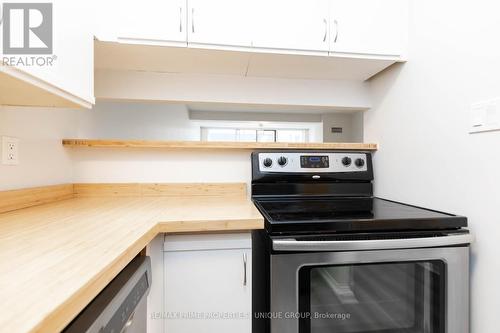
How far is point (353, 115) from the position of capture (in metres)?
2.00

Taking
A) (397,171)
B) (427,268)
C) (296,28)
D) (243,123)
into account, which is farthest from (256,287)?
(243,123)

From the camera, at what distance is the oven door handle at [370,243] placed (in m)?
0.88

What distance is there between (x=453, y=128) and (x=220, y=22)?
1.12 meters

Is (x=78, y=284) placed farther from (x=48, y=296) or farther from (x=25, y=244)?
(x=25, y=244)

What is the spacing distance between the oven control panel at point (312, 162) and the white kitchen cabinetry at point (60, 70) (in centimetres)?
90

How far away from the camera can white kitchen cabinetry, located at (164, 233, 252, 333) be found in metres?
0.92

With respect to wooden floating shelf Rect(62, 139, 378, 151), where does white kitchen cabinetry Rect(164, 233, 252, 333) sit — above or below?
below

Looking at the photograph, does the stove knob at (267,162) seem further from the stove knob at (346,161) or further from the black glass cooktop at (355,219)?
the stove knob at (346,161)

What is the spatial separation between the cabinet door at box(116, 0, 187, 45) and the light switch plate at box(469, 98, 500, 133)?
1.23 meters


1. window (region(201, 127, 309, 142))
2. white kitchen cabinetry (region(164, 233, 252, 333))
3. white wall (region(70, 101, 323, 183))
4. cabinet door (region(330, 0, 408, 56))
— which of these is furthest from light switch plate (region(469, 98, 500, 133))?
window (region(201, 127, 309, 142))

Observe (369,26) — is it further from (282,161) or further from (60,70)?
(60,70)

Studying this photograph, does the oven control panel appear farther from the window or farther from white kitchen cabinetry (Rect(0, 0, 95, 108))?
white kitchen cabinetry (Rect(0, 0, 95, 108))

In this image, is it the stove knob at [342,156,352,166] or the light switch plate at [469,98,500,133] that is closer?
the light switch plate at [469,98,500,133]

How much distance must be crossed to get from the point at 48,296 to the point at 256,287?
2.90 feet
